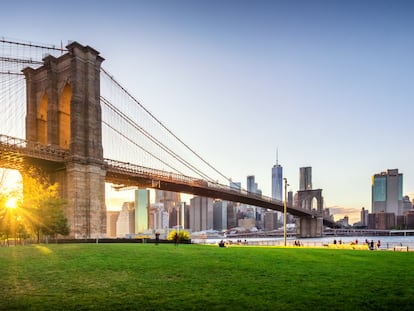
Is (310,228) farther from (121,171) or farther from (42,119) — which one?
(42,119)

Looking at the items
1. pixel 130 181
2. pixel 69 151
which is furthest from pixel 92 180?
pixel 130 181

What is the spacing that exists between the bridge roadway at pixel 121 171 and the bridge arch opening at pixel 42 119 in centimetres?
532

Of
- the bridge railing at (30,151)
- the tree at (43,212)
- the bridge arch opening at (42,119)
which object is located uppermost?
the bridge arch opening at (42,119)

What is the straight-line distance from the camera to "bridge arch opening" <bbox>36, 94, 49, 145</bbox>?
45.8 metres

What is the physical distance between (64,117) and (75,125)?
565 centimetres

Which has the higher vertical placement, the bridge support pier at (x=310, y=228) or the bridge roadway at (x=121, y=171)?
the bridge roadway at (x=121, y=171)

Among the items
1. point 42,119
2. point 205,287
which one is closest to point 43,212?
point 42,119

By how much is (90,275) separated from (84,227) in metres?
28.5

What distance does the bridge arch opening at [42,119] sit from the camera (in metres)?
45.8

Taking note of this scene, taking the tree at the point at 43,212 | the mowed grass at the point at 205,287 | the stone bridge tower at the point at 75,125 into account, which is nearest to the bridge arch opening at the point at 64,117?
the stone bridge tower at the point at 75,125

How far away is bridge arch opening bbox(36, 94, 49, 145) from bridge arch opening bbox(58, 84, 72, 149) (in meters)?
2.74

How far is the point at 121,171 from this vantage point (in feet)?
149

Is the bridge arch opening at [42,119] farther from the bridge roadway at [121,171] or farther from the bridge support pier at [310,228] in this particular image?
the bridge support pier at [310,228]

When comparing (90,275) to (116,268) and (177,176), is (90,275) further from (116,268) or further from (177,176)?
(177,176)
